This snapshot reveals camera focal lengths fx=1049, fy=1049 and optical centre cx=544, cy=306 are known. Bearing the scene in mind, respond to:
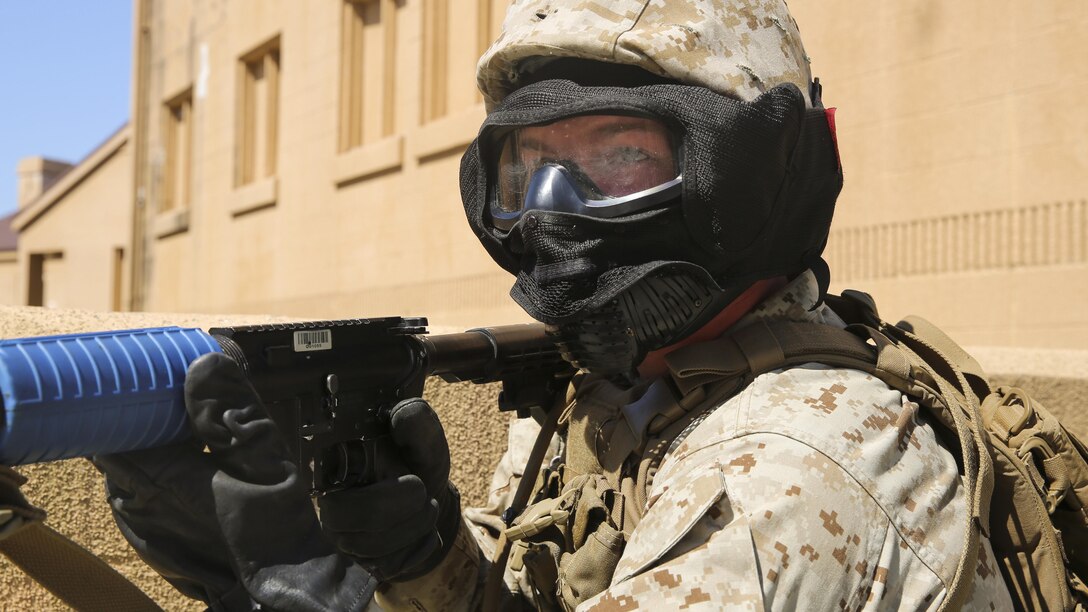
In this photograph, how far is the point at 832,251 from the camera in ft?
26.1

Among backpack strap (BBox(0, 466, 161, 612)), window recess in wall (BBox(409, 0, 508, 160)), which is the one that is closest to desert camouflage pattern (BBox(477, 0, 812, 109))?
backpack strap (BBox(0, 466, 161, 612))

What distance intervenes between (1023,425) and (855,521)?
0.72m

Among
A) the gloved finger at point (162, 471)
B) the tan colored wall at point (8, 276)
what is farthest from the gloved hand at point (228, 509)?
the tan colored wall at point (8, 276)

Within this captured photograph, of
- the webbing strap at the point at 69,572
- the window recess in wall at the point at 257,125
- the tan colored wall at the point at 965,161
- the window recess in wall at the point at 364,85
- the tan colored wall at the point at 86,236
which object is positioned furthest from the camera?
the tan colored wall at the point at 86,236

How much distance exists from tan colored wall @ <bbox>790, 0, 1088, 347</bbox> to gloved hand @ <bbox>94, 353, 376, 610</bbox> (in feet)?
20.0

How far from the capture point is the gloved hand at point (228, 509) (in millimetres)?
1579

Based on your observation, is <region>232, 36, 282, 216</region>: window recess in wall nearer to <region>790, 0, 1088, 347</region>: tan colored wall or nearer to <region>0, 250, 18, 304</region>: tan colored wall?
<region>790, 0, 1088, 347</region>: tan colored wall

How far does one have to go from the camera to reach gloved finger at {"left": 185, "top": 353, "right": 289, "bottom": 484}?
1.57 meters

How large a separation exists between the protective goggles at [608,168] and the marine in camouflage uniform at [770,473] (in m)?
0.13

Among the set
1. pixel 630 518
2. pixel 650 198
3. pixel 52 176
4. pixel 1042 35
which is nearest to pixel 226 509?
pixel 630 518

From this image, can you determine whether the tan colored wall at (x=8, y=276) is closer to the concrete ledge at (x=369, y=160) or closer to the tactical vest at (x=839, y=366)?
the concrete ledge at (x=369, y=160)

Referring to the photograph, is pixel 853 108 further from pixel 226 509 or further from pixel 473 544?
pixel 226 509

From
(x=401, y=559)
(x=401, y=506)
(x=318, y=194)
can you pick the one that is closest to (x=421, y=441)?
(x=401, y=506)

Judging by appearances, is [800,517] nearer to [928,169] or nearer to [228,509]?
[228,509]
